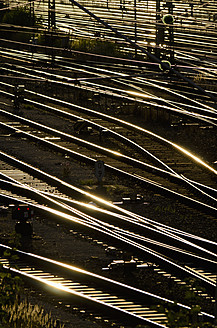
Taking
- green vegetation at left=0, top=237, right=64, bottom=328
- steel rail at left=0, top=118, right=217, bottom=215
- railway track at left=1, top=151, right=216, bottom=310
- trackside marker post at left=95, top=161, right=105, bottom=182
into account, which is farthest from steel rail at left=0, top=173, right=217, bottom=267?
green vegetation at left=0, top=237, right=64, bottom=328

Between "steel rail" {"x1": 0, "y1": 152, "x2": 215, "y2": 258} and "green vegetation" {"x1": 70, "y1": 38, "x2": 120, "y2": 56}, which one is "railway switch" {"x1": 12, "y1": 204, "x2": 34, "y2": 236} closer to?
"steel rail" {"x1": 0, "y1": 152, "x2": 215, "y2": 258}

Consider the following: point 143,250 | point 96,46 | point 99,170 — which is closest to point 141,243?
point 143,250

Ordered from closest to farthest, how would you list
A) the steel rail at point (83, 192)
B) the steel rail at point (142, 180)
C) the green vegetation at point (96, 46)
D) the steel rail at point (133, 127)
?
the steel rail at point (83, 192), the steel rail at point (142, 180), the steel rail at point (133, 127), the green vegetation at point (96, 46)

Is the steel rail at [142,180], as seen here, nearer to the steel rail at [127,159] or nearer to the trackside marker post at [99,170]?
the steel rail at [127,159]

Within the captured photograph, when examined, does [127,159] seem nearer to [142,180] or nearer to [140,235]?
[142,180]

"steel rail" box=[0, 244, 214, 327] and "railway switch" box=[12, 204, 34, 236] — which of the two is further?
→ "railway switch" box=[12, 204, 34, 236]

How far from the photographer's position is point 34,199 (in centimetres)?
1719

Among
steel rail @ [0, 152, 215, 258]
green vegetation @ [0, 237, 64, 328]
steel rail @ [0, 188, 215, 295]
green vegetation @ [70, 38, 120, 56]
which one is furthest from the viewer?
green vegetation @ [70, 38, 120, 56]

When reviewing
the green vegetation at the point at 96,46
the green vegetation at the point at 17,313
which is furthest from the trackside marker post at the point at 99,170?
the green vegetation at the point at 96,46

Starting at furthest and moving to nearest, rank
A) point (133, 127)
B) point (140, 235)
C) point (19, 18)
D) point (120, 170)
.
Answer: point (19, 18)
point (133, 127)
point (120, 170)
point (140, 235)

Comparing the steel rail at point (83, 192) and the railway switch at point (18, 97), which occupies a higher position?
the railway switch at point (18, 97)

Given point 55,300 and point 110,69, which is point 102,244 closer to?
point 55,300

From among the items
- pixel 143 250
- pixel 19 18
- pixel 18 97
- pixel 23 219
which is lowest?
pixel 143 250

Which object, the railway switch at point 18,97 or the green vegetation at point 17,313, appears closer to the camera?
the green vegetation at point 17,313
